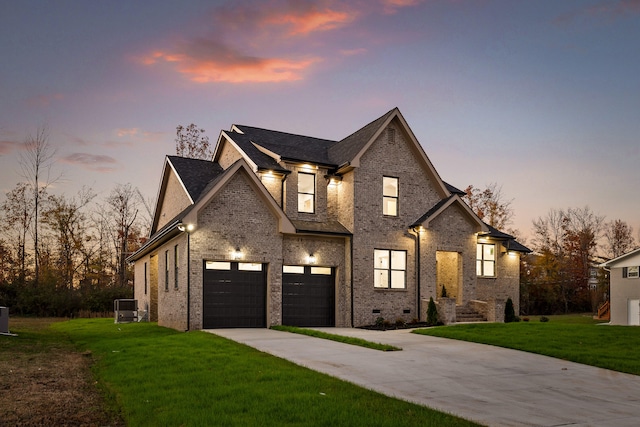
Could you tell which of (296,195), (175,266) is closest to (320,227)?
(296,195)

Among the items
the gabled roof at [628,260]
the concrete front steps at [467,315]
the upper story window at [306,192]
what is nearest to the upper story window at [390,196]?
the upper story window at [306,192]

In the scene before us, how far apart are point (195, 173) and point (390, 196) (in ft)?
30.4

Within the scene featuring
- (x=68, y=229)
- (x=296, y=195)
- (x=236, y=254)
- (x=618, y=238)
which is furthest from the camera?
(x=618, y=238)

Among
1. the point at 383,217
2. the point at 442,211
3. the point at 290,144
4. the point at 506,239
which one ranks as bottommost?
the point at 506,239

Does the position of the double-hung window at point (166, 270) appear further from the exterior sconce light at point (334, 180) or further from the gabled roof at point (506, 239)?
the gabled roof at point (506, 239)

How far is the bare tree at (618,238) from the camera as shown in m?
61.9

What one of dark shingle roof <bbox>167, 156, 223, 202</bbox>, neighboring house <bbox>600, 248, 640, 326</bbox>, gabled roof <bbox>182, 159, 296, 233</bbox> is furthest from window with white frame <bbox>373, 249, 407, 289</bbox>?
neighboring house <bbox>600, 248, 640, 326</bbox>

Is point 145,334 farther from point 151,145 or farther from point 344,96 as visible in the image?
point 151,145

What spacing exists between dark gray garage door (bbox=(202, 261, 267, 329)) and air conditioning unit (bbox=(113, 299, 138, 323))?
10.3 metres

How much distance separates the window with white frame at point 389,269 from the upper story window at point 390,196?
1873 mm

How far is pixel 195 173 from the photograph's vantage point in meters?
26.7

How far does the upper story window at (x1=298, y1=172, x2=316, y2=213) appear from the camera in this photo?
81.9 ft

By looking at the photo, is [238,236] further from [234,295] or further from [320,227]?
[320,227]

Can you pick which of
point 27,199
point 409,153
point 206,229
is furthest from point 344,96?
point 27,199
